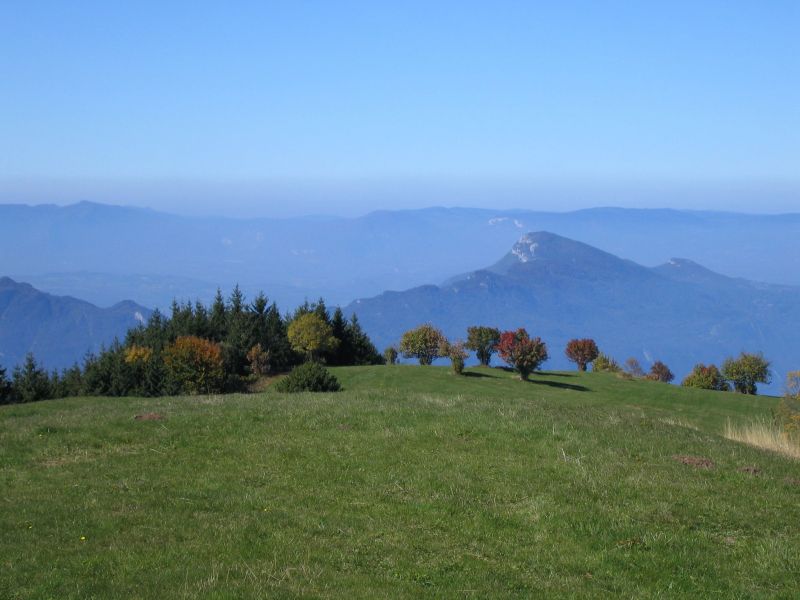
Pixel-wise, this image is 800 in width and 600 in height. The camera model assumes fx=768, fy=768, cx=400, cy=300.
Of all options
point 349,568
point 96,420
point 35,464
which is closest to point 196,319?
point 96,420

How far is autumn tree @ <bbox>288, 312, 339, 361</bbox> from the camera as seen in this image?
57.8 meters

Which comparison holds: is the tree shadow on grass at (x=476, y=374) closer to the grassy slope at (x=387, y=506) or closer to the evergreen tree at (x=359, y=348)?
the evergreen tree at (x=359, y=348)

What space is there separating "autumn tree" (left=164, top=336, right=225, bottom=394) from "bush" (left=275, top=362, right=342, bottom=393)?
348 inches

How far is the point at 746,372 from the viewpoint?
230ft

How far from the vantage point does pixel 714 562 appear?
11.4 meters

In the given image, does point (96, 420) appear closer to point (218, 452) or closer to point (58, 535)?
point (218, 452)

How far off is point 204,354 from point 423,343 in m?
31.1

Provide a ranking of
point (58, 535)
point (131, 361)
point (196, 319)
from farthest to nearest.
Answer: point (196, 319)
point (131, 361)
point (58, 535)

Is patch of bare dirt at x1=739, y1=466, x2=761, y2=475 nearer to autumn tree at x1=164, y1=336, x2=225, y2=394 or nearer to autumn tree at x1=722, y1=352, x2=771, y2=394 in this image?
autumn tree at x1=164, y1=336, x2=225, y2=394

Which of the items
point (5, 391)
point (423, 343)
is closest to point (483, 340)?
point (423, 343)

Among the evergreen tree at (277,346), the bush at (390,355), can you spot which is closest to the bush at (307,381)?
the evergreen tree at (277,346)

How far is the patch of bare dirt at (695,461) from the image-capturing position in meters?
16.6

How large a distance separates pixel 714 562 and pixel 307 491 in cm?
730

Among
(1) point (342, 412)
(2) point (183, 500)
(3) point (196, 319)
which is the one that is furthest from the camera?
(3) point (196, 319)
